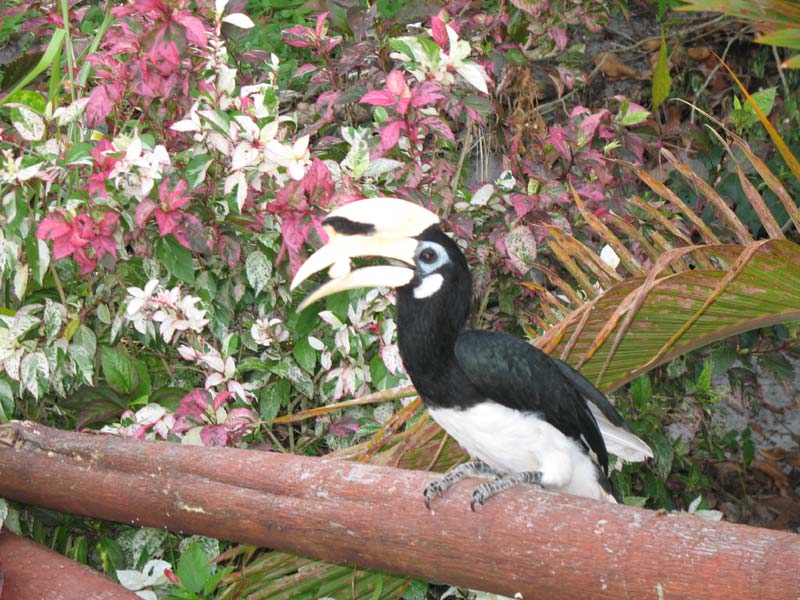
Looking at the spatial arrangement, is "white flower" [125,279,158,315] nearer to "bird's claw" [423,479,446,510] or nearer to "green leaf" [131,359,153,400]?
"green leaf" [131,359,153,400]

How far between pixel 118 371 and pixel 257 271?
35cm

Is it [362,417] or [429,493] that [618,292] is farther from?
[362,417]

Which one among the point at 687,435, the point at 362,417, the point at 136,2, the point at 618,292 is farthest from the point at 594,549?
the point at 687,435

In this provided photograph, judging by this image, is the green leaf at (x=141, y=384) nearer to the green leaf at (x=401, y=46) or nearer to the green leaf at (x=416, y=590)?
the green leaf at (x=416, y=590)

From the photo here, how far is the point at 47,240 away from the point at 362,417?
2.40 feet

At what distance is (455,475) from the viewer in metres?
1.60

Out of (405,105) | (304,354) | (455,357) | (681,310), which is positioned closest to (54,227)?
(304,354)

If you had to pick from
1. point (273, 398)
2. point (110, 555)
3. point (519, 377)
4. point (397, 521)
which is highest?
point (519, 377)

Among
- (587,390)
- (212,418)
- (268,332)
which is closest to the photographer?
(587,390)

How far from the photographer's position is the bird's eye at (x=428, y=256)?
1.61 metres

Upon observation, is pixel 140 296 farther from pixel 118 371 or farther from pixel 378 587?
pixel 378 587

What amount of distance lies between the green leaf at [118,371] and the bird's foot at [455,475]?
0.78 m

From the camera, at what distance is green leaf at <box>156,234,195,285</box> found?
6.72 ft

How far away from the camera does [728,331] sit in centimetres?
163
